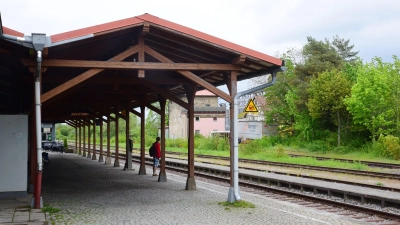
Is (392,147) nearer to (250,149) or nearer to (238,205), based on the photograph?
(250,149)

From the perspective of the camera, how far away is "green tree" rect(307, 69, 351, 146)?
1580 inches

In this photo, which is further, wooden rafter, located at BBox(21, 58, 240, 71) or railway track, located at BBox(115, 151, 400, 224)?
wooden rafter, located at BBox(21, 58, 240, 71)

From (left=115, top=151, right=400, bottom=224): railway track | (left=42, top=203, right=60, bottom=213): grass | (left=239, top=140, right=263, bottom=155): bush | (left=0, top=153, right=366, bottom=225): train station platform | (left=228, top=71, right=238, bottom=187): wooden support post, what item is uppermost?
(left=228, top=71, right=238, bottom=187): wooden support post

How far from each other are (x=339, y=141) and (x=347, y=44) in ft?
92.4

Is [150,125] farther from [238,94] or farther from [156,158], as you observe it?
[238,94]

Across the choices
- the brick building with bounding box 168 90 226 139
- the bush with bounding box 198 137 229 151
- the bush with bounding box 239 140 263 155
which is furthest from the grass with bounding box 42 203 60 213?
the brick building with bounding box 168 90 226 139

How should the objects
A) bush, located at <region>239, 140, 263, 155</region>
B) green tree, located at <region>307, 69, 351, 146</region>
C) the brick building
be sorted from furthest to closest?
the brick building < green tree, located at <region>307, 69, 351, 146</region> < bush, located at <region>239, 140, 263, 155</region>

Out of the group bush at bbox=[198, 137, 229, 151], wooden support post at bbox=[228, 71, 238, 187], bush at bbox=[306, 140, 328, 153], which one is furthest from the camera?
bush at bbox=[198, 137, 229, 151]

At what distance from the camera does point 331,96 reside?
40.2 meters

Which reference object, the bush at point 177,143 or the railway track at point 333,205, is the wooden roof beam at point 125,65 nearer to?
the railway track at point 333,205

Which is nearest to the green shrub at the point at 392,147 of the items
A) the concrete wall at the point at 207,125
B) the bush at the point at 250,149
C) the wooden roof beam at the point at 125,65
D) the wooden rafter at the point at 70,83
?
the bush at the point at 250,149

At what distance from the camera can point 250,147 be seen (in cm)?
3650

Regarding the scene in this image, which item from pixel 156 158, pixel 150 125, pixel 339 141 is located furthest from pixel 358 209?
pixel 150 125

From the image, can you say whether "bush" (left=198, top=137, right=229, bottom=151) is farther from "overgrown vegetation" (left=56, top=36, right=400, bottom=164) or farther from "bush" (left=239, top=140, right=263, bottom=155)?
"bush" (left=239, top=140, right=263, bottom=155)
